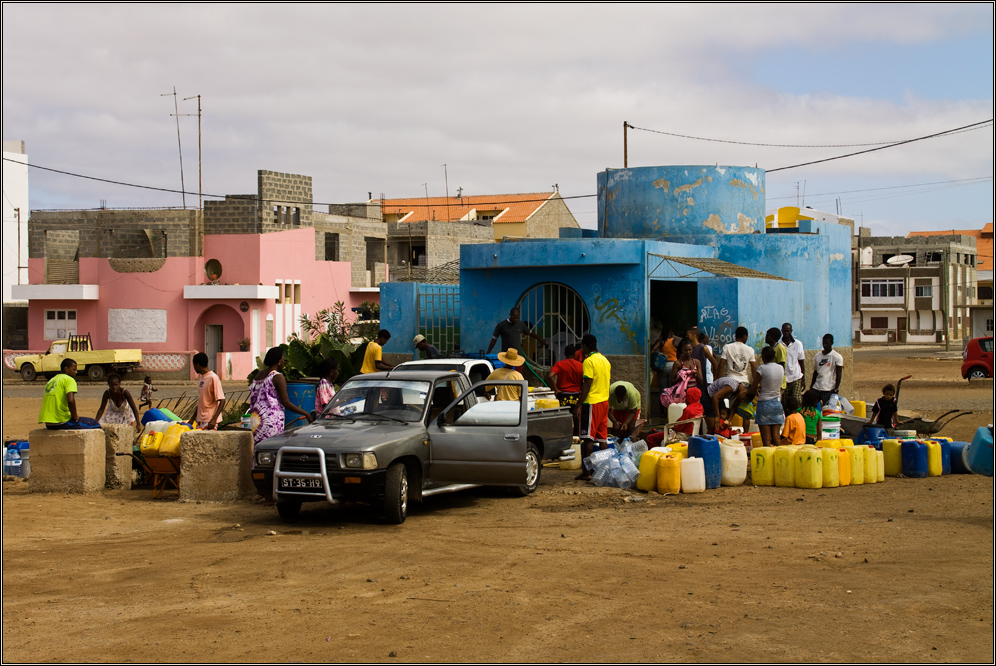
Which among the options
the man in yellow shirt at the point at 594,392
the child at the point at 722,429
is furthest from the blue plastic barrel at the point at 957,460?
the man in yellow shirt at the point at 594,392

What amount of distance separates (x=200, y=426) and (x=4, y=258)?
46.5 meters

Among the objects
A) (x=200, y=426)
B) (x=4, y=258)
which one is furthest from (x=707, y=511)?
(x=4, y=258)

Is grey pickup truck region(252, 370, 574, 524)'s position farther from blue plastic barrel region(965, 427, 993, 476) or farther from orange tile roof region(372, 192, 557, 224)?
orange tile roof region(372, 192, 557, 224)

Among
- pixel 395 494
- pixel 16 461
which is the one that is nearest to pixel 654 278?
pixel 395 494

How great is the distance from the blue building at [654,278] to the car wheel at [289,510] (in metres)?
8.90

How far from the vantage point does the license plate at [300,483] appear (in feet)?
32.0

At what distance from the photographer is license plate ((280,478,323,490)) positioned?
9.75 meters

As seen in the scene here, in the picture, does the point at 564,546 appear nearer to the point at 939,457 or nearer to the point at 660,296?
the point at 939,457

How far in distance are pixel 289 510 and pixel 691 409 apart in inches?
226

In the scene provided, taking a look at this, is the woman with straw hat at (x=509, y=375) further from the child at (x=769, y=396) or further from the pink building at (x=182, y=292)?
the pink building at (x=182, y=292)

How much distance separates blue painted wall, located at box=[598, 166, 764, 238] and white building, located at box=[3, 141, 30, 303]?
38.8m

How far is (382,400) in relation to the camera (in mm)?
10984

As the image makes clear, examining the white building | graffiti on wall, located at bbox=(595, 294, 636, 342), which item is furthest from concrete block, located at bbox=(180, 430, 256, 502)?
the white building

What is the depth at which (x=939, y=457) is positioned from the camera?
12688mm
